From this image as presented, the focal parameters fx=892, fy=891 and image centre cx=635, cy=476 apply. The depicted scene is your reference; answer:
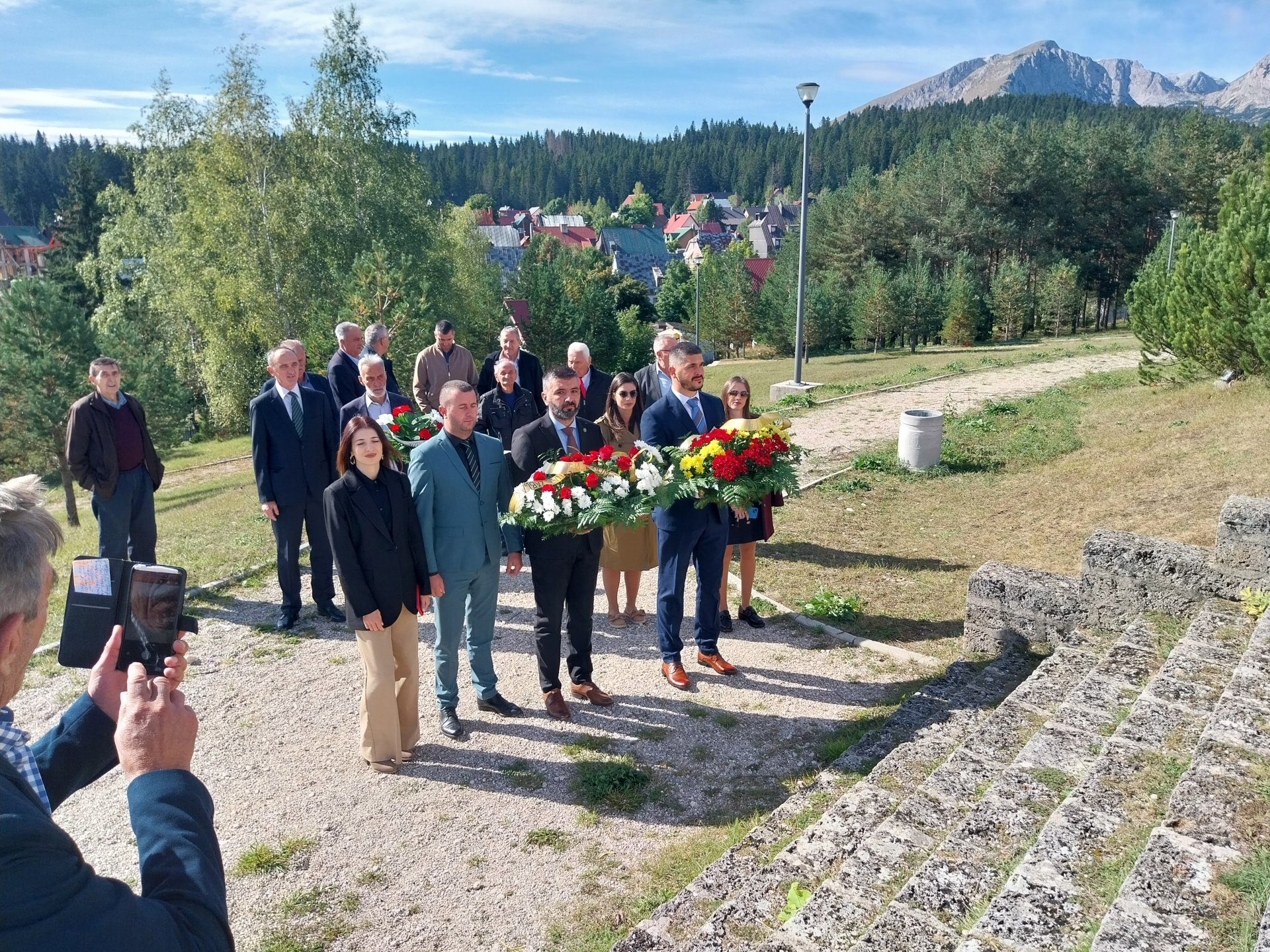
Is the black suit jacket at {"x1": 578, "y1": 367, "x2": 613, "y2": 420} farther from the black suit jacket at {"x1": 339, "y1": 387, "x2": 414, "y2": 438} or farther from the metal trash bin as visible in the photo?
the metal trash bin

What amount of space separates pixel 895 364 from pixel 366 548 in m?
24.8

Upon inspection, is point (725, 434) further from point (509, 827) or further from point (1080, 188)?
point (1080, 188)

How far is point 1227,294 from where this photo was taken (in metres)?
14.5

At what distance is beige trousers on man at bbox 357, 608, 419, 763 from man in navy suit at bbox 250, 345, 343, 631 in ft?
7.38

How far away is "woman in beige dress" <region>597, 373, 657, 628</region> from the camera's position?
264 inches

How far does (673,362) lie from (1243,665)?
3.65 m

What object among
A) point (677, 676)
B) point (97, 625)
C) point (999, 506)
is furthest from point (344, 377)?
point (999, 506)

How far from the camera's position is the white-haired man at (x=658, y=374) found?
666 cm

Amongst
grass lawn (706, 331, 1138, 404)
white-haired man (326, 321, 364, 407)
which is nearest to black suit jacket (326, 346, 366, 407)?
white-haired man (326, 321, 364, 407)

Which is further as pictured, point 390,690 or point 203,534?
point 203,534

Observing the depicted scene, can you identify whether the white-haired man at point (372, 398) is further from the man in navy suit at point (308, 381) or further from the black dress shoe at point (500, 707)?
the black dress shoe at point (500, 707)

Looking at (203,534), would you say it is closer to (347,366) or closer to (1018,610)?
(347,366)

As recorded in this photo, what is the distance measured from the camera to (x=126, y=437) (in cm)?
701

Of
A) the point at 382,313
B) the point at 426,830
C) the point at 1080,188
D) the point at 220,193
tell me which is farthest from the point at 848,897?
the point at 1080,188
